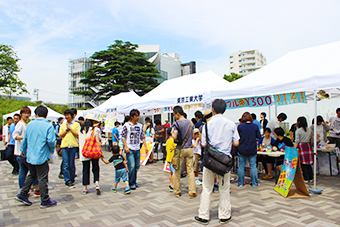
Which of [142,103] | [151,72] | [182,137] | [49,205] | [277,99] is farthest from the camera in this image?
[151,72]

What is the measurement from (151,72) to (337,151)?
28.3 meters

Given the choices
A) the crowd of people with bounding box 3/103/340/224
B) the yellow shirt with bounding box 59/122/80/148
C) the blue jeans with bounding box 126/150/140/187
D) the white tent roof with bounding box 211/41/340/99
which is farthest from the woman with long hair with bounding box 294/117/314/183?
the yellow shirt with bounding box 59/122/80/148

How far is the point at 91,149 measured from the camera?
4.71 meters

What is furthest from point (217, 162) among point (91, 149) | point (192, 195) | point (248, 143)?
point (91, 149)

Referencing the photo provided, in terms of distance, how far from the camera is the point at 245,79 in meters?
6.42

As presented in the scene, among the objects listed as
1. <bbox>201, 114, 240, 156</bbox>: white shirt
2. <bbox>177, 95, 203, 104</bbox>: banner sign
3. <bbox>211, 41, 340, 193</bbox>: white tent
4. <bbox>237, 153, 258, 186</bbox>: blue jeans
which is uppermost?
<bbox>211, 41, 340, 193</bbox>: white tent

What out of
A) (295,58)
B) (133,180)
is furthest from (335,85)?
(133,180)

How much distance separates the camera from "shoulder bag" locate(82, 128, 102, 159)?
468cm

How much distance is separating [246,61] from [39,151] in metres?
85.1

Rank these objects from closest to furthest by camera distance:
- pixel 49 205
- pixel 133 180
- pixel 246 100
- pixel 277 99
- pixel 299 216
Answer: pixel 299 216 → pixel 49 205 → pixel 133 180 → pixel 277 99 → pixel 246 100

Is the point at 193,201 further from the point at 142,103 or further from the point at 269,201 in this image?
the point at 142,103

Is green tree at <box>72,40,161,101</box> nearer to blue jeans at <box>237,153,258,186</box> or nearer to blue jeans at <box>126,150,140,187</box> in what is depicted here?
blue jeans at <box>126,150,140,187</box>

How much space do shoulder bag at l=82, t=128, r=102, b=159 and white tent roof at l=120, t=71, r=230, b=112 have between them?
3.95 metres

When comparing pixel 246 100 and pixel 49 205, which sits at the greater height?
pixel 246 100
